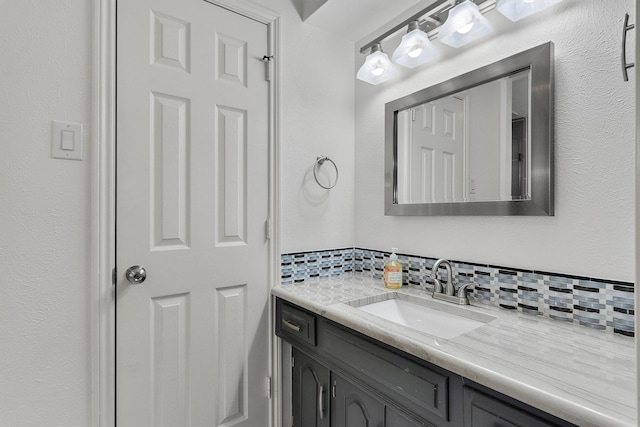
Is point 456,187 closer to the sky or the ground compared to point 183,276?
closer to the sky

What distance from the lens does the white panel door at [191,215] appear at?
1.23 metres

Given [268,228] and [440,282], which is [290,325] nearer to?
[268,228]

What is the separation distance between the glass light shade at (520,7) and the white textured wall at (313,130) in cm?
88

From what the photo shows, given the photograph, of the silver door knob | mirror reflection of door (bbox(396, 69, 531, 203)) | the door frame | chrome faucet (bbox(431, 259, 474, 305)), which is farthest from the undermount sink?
the door frame

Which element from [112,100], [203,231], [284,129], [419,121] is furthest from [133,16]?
[419,121]

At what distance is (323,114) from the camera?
178 centimetres

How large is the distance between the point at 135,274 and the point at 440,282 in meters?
1.21

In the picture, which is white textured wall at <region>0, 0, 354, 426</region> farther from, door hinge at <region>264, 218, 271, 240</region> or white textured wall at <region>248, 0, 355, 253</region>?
white textured wall at <region>248, 0, 355, 253</region>

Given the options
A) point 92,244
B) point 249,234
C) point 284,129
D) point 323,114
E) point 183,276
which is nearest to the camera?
point 92,244

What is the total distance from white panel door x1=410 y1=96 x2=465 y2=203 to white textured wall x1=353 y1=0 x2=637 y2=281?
15 centimetres

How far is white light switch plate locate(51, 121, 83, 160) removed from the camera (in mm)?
1114

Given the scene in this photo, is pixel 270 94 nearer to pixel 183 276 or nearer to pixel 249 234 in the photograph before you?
pixel 249 234

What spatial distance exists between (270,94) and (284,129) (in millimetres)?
175

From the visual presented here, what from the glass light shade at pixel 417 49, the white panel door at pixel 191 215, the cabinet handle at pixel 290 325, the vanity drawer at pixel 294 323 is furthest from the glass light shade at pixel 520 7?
the cabinet handle at pixel 290 325
